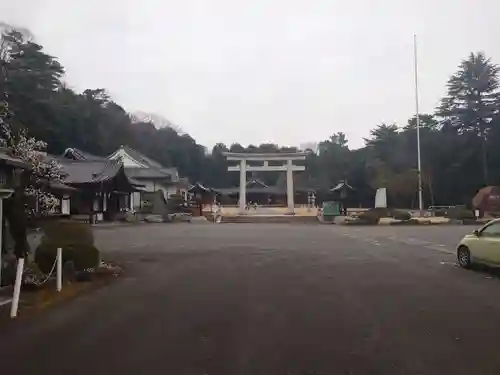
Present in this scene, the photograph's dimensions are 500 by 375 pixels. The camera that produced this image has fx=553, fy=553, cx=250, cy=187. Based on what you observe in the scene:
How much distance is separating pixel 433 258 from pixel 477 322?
957 cm

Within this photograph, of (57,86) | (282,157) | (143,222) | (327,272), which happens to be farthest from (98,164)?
(327,272)

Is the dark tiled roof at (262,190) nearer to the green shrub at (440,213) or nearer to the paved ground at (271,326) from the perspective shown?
the green shrub at (440,213)

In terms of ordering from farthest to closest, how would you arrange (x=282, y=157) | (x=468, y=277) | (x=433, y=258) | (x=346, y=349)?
(x=282, y=157) → (x=433, y=258) → (x=468, y=277) → (x=346, y=349)

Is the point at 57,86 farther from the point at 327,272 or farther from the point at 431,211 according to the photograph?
the point at 327,272

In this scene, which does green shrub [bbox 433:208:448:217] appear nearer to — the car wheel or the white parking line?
the white parking line

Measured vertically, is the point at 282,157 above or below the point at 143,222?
above

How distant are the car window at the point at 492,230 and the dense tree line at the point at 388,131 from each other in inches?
1597

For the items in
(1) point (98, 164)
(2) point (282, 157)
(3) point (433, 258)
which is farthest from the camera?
(2) point (282, 157)

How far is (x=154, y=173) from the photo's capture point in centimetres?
6506

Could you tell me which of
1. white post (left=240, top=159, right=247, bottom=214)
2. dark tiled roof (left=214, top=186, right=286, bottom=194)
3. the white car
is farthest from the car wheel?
dark tiled roof (left=214, top=186, right=286, bottom=194)

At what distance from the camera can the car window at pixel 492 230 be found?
42.8 feet


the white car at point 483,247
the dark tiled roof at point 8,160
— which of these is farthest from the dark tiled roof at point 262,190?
the dark tiled roof at point 8,160

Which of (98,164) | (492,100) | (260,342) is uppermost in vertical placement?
(492,100)

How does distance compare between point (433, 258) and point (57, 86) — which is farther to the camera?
point (57, 86)
